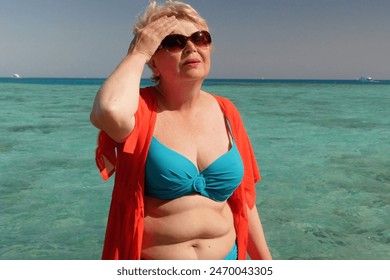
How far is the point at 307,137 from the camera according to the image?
11336mm

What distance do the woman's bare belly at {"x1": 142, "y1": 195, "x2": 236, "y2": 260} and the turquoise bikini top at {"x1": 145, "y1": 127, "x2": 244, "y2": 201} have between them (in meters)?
0.04

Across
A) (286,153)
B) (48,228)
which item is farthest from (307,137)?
(48,228)

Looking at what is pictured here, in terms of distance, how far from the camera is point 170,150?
5.07ft

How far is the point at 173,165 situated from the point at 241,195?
430 millimetres

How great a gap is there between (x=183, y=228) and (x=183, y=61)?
697 mm

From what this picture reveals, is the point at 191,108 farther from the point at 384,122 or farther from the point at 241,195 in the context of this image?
the point at 384,122

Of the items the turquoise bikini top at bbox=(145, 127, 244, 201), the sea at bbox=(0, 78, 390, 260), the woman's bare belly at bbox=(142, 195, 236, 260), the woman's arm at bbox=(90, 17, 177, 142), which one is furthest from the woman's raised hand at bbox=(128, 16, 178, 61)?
the sea at bbox=(0, 78, 390, 260)

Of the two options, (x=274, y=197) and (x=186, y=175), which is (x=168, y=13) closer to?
(x=186, y=175)

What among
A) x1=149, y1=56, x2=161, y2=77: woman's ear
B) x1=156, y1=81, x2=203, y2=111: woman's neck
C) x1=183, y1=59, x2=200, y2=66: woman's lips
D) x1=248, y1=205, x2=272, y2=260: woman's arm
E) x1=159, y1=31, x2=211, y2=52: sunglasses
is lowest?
x1=248, y1=205, x2=272, y2=260: woman's arm

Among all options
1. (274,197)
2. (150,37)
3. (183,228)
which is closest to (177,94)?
(150,37)

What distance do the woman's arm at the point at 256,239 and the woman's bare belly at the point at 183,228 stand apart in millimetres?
259

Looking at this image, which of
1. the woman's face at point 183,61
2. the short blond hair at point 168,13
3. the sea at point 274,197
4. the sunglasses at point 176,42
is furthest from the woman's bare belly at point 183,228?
the sea at point 274,197

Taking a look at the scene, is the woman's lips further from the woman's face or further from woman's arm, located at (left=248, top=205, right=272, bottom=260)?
woman's arm, located at (left=248, top=205, right=272, bottom=260)

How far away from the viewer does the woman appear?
1.47 meters
